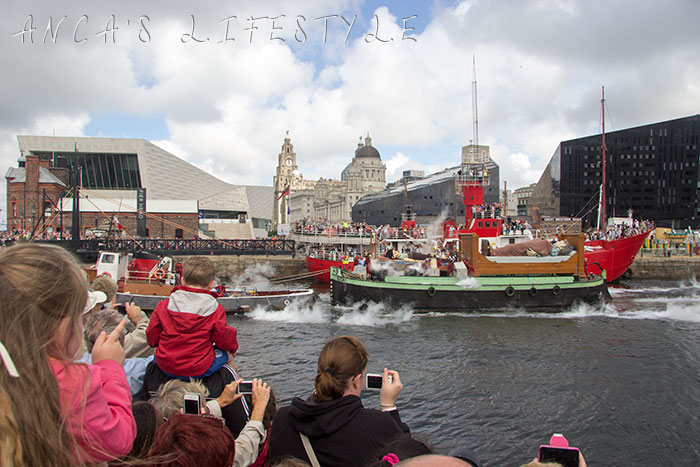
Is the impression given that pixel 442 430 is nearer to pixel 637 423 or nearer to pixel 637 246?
pixel 637 423

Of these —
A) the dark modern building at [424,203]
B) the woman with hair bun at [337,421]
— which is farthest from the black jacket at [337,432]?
the dark modern building at [424,203]

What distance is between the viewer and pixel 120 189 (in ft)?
264

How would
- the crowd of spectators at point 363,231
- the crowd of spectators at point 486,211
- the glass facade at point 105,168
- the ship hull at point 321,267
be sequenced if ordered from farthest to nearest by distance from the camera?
1. the glass facade at point 105,168
2. the crowd of spectators at point 363,231
3. the ship hull at point 321,267
4. the crowd of spectators at point 486,211

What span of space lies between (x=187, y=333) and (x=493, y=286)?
2201cm

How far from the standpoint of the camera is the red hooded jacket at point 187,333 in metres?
4.57

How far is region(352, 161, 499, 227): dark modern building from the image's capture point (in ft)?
239

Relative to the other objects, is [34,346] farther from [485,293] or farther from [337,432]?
[485,293]

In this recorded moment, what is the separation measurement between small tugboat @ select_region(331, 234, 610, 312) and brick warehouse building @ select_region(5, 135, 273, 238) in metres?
38.8

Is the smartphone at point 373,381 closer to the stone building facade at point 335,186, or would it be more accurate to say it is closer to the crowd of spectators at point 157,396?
the crowd of spectators at point 157,396

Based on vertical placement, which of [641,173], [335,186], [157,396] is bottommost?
[157,396]

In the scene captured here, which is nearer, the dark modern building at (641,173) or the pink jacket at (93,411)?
the pink jacket at (93,411)

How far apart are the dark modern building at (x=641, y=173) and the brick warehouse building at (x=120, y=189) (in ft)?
167

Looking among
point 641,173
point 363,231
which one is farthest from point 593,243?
point 641,173

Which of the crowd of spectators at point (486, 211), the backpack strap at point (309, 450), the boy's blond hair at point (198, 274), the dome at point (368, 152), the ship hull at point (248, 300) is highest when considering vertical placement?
the dome at point (368, 152)
